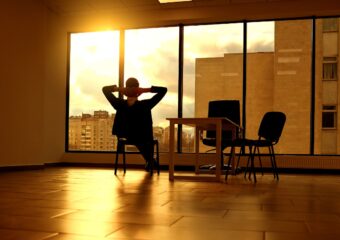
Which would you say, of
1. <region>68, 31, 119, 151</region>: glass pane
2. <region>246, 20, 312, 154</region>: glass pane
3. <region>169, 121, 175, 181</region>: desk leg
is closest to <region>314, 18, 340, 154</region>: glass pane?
<region>246, 20, 312, 154</region>: glass pane

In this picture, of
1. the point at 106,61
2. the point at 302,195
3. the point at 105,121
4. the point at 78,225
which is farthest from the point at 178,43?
the point at 78,225

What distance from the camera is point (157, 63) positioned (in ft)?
26.2

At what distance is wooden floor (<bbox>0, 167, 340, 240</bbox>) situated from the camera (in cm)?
185

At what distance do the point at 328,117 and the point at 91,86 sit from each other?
15.2ft

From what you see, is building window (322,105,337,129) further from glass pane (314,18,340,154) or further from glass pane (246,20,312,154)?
glass pane (246,20,312,154)

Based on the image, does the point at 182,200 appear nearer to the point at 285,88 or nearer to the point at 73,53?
the point at 285,88

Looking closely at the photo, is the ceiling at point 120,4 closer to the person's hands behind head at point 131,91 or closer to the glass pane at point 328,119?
the person's hands behind head at point 131,91

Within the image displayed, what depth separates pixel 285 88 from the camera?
7.64 m

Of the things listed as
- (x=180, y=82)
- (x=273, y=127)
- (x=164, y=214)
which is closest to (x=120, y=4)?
(x=180, y=82)

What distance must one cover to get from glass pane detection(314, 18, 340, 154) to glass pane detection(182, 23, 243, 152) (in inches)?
56.1

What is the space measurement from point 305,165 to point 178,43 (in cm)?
320

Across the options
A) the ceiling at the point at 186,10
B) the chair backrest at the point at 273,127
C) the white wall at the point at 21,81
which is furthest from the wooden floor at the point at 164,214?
the ceiling at the point at 186,10

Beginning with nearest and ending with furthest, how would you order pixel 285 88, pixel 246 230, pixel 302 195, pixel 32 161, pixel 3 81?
pixel 246 230 → pixel 302 195 → pixel 3 81 → pixel 32 161 → pixel 285 88

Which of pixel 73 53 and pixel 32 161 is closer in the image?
pixel 32 161
